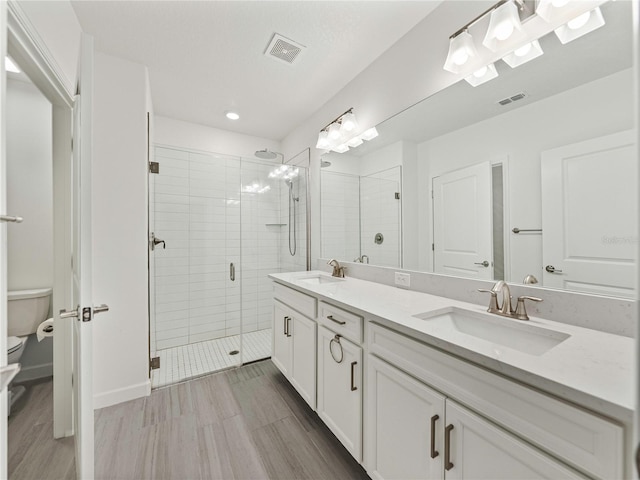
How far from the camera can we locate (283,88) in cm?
234

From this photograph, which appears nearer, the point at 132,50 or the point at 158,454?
the point at 158,454

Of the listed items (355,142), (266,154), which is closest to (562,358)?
(355,142)

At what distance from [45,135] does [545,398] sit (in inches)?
95.6

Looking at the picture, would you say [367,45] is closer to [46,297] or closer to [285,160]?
[285,160]

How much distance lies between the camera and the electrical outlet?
1.73 metres

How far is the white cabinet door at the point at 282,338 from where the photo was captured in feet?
6.59

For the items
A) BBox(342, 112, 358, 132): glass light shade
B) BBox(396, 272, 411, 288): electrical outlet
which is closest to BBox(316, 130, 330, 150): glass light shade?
BBox(342, 112, 358, 132): glass light shade

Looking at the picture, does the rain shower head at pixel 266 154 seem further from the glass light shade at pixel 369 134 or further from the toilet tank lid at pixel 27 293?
the toilet tank lid at pixel 27 293

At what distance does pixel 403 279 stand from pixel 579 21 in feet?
4.68

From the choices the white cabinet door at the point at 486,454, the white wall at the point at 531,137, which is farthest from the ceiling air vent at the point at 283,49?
the white cabinet door at the point at 486,454

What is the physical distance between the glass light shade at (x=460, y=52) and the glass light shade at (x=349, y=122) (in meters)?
0.84

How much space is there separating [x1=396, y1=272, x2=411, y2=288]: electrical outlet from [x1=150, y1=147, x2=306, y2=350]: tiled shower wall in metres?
1.74

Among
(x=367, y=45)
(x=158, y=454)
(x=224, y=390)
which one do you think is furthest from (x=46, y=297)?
(x=367, y=45)

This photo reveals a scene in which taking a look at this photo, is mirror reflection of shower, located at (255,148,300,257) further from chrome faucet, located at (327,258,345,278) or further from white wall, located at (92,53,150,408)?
white wall, located at (92,53,150,408)
